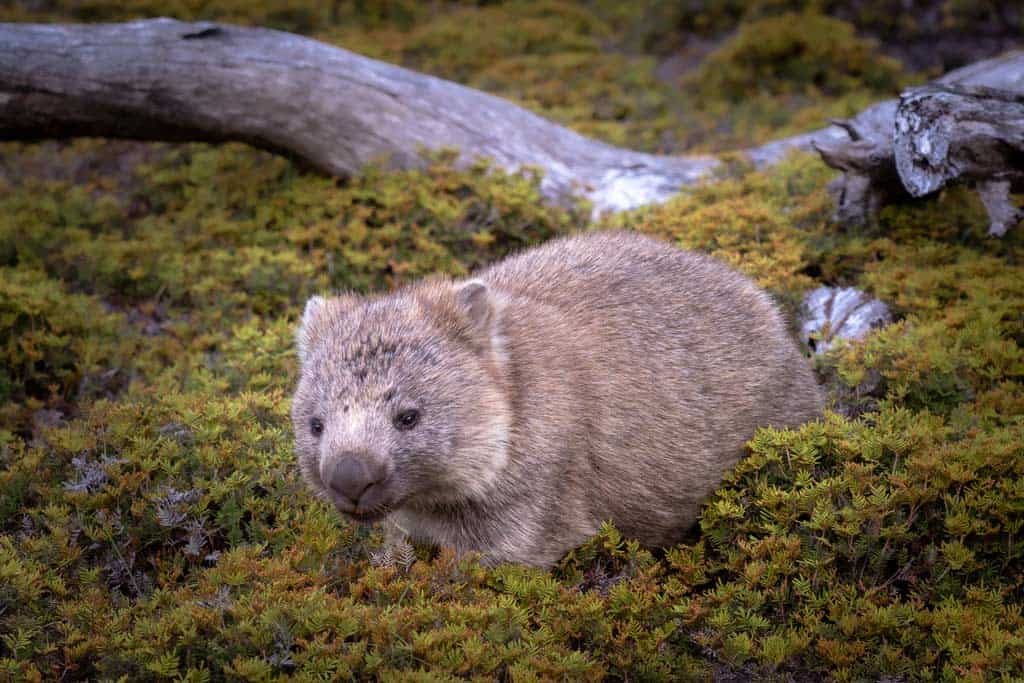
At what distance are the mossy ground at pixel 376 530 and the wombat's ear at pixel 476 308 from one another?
1052 millimetres

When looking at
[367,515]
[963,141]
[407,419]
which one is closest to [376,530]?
[367,515]

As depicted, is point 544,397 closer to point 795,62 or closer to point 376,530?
point 376,530

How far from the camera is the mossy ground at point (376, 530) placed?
13.8 feet

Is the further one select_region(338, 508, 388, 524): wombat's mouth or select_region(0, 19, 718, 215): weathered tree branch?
select_region(0, 19, 718, 215): weathered tree branch

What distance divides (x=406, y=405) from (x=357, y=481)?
0.43m

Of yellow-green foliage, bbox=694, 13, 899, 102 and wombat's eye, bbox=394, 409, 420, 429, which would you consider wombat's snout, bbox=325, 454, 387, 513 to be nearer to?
wombat's eye, bbox=394, 409, 420, 429

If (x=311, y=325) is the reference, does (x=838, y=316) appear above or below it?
below

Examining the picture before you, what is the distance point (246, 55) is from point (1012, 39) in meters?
9.79

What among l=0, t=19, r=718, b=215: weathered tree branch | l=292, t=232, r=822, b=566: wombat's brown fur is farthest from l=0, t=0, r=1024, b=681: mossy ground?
l=0, t=19, r=718, b=215: weathered tree branch

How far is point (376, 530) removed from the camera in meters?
5.06

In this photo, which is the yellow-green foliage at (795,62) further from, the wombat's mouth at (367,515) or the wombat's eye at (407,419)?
the wombat's mouth at (367,515)

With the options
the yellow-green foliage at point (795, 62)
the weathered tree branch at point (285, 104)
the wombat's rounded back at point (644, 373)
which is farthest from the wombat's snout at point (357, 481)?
the yellow-green foliage at point (795, 62)

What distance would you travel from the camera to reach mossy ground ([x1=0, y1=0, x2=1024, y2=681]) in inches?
166

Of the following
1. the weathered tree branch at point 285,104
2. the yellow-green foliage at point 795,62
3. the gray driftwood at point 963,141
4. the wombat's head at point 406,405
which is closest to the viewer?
the wombat's head at point 406,405
